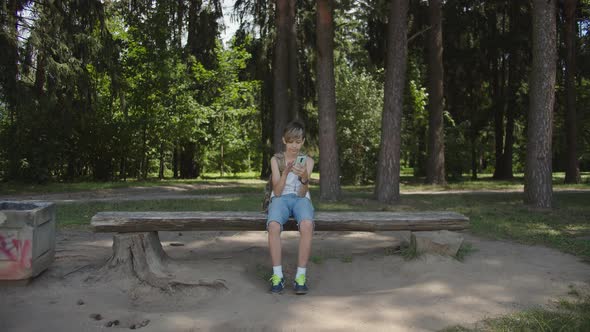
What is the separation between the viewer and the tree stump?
5.16 meters

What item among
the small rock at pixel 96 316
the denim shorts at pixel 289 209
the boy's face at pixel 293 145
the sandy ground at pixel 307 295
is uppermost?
the boy's face at pixel 293 145

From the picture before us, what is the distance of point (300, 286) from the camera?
4.84m

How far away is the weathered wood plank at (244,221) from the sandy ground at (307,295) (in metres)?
0.45

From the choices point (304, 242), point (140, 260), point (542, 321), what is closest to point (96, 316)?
point (140, 260)

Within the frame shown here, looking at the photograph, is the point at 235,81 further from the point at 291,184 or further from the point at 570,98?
the point at 291,184

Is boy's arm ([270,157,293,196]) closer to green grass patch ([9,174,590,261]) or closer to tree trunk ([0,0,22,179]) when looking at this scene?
green grass patch ([9,174,590,261])

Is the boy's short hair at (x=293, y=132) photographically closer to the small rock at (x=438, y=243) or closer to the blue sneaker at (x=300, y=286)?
the blue sneaker at (x=300, y=286)

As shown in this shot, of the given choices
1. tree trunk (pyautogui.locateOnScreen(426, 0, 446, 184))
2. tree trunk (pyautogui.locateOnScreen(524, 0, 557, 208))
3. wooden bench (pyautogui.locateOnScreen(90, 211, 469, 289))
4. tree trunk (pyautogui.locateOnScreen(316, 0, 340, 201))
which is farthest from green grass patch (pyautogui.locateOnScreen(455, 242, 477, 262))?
tree trunk (pyautogui.locateOnScreen(426, 0, 446, 184))

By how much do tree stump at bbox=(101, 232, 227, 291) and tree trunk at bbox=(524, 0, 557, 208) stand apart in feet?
31.1

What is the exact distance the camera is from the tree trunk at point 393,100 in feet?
40.7

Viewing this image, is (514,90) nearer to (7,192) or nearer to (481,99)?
(481,99)

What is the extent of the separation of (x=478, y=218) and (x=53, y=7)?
1388cm

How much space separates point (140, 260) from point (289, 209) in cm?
172

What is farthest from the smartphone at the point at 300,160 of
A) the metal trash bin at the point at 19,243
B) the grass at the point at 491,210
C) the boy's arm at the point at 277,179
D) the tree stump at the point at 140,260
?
the grass at the point at 491,210
